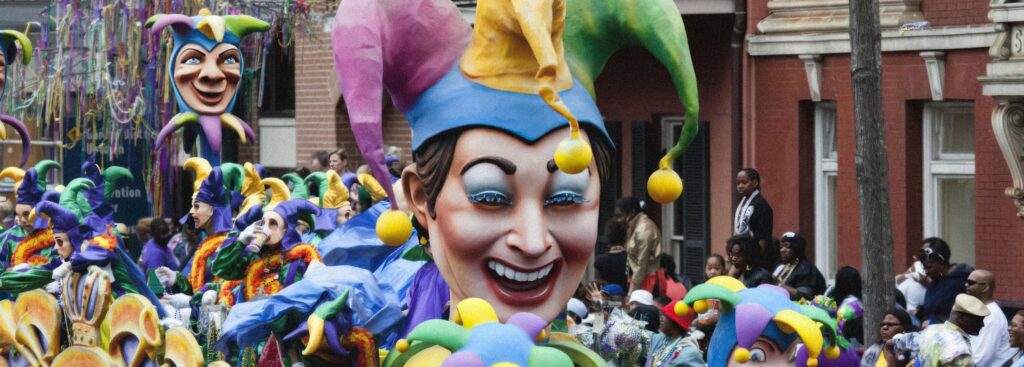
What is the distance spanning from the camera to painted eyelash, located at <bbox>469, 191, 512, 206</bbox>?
858 centimetres

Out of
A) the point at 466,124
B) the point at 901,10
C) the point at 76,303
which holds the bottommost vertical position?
the point at 76,303

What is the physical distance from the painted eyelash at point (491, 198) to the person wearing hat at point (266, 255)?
10.6 feet

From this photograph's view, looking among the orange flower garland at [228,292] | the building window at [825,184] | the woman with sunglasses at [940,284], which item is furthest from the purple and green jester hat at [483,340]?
the building window at [825,184]

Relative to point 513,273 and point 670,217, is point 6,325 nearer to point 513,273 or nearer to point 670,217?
point 513,273

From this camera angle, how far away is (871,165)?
1268cm

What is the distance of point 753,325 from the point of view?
28.1 ft

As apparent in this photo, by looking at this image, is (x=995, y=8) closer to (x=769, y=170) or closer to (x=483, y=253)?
(x=769, y=170)

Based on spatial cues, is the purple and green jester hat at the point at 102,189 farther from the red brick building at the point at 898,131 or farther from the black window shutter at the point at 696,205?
the black window shutter at the point at 696,205

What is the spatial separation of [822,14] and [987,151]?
2.38m

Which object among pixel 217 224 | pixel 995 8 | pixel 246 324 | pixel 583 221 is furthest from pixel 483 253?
pixel 995 8

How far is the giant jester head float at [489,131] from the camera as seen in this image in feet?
28.2

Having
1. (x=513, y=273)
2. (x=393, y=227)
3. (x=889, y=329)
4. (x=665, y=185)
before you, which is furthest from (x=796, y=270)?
→ (x=393, y=227)

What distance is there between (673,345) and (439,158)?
1.73m

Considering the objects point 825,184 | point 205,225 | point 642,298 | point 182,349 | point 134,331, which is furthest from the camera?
point 825,184
